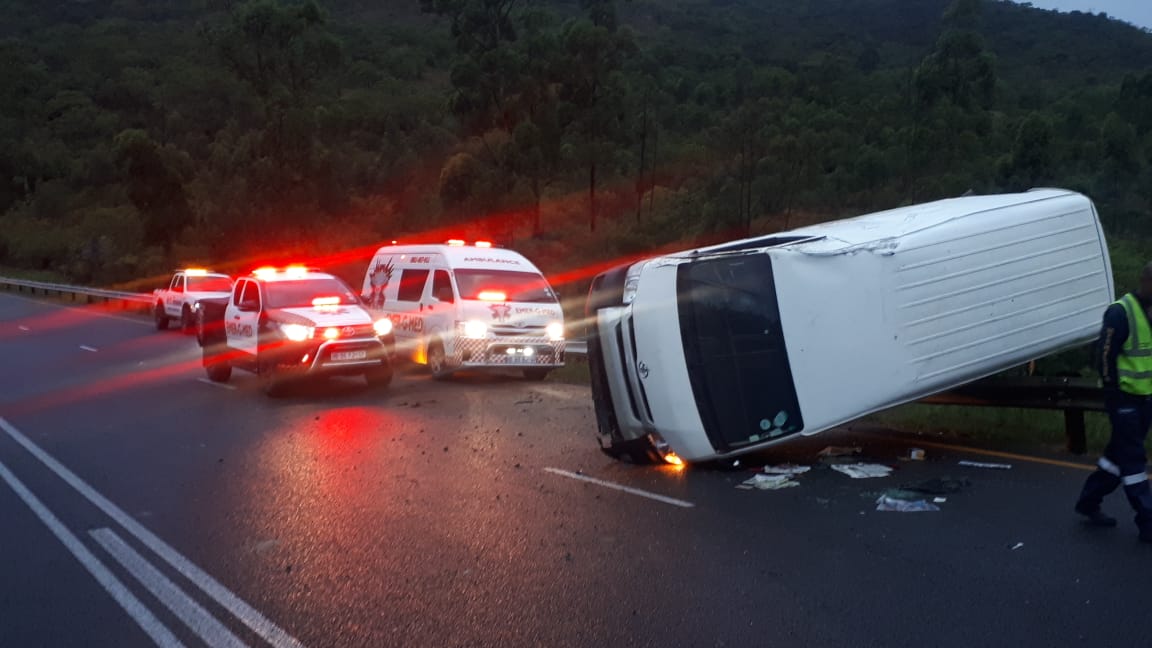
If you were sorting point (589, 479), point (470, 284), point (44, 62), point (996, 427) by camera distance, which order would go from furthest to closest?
point (44, 62), point (470, 284), point (996, 427), point (589, 479)

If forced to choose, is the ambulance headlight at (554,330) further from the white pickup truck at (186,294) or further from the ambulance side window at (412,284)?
the white pickup truck at (186,294)

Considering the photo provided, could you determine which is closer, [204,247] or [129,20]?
[204,247]

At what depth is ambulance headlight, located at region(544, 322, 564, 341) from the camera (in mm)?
17000

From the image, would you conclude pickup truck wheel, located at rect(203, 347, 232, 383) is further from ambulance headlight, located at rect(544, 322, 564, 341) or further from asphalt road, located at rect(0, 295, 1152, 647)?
ambulance headlight, located at rect(544, 322, 564, 341)

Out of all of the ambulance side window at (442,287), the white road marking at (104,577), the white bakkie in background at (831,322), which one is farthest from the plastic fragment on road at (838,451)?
the ambulance side window at (442,287)

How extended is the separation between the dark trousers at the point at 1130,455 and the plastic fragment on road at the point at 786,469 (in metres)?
2.79

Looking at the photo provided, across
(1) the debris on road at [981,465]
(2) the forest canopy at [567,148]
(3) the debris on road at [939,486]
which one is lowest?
(1) the debris on road at [981,465]

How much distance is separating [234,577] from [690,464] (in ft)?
14.9

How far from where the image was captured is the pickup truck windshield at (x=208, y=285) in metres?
28.2

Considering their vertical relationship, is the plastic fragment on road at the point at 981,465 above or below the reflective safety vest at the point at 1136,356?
below

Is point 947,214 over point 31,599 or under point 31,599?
over

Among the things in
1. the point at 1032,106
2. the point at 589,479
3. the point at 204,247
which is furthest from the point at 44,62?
the point at 589,479

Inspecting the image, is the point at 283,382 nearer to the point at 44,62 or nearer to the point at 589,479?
the point at 589,479

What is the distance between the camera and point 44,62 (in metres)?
99.8
